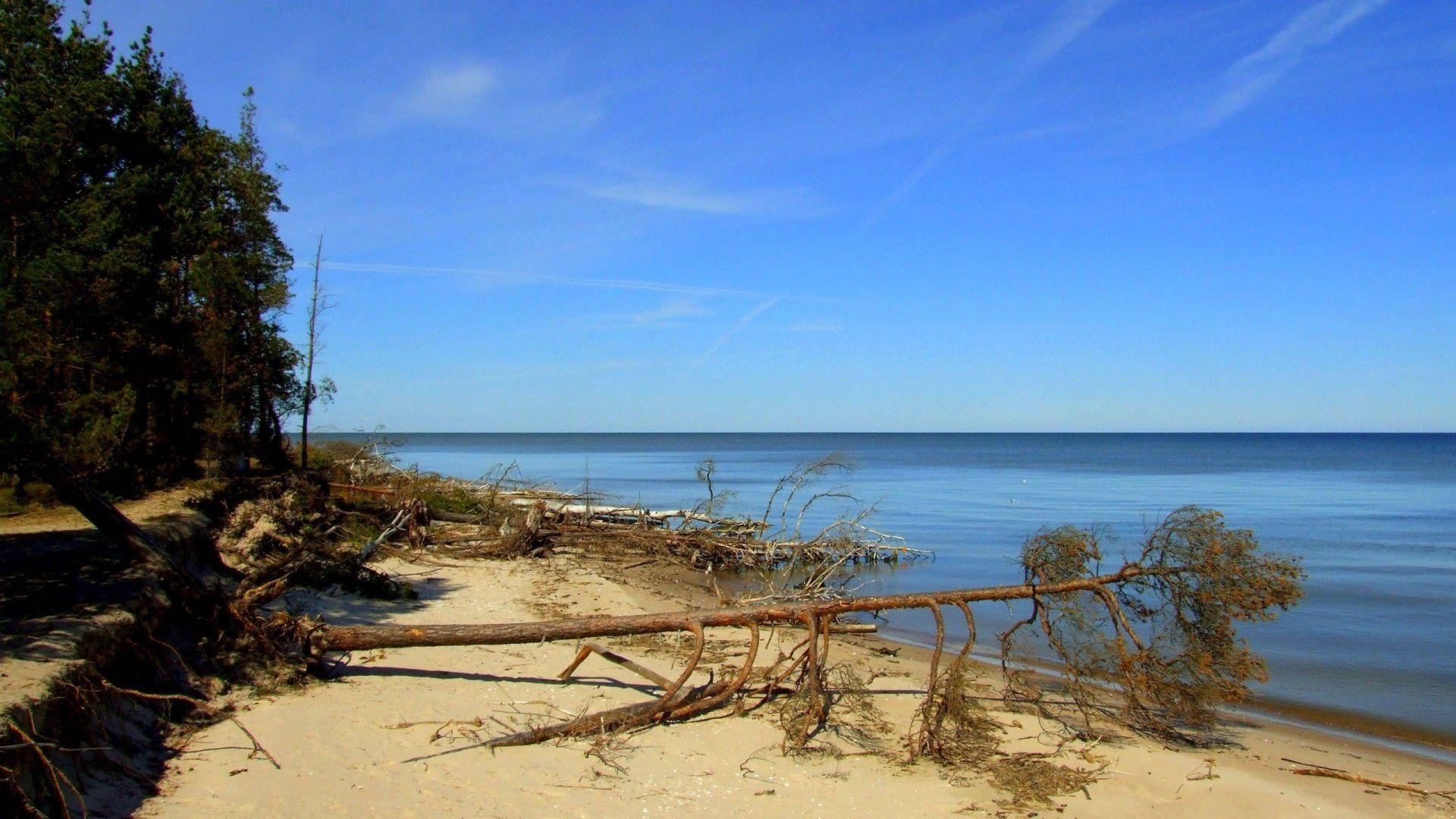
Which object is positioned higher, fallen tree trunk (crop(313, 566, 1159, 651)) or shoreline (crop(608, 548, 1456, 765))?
fallen tree trunk (crop(313, 566, 1159, 651))

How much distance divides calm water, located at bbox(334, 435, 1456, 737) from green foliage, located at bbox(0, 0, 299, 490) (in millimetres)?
9393

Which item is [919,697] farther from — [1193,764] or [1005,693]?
[1193,764]

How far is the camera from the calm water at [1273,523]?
11.6 meters

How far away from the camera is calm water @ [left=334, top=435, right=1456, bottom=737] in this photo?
1165 centimetres

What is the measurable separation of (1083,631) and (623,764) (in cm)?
439

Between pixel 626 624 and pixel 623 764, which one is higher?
pixel 626 624

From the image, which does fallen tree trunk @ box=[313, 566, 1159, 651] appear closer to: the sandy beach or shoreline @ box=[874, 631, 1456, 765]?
the sandy beach

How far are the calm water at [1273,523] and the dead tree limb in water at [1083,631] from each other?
657 mm

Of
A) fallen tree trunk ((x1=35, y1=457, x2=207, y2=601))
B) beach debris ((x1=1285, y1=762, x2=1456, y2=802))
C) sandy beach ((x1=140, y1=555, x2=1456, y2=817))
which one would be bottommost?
beach debris ((x1=1285, y1=762, x2=1456, y2=802))

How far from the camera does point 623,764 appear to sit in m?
7.05

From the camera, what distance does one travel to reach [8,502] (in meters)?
12.6

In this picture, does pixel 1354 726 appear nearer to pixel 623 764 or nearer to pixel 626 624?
pixel 626 624

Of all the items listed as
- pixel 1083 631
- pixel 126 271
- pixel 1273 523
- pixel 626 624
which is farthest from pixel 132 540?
pixel 1273 523

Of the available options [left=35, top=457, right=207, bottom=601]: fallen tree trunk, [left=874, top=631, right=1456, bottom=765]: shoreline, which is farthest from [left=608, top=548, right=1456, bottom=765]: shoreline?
[left=35, top=457, right=207, bottom=601]: fallen tree trunk
